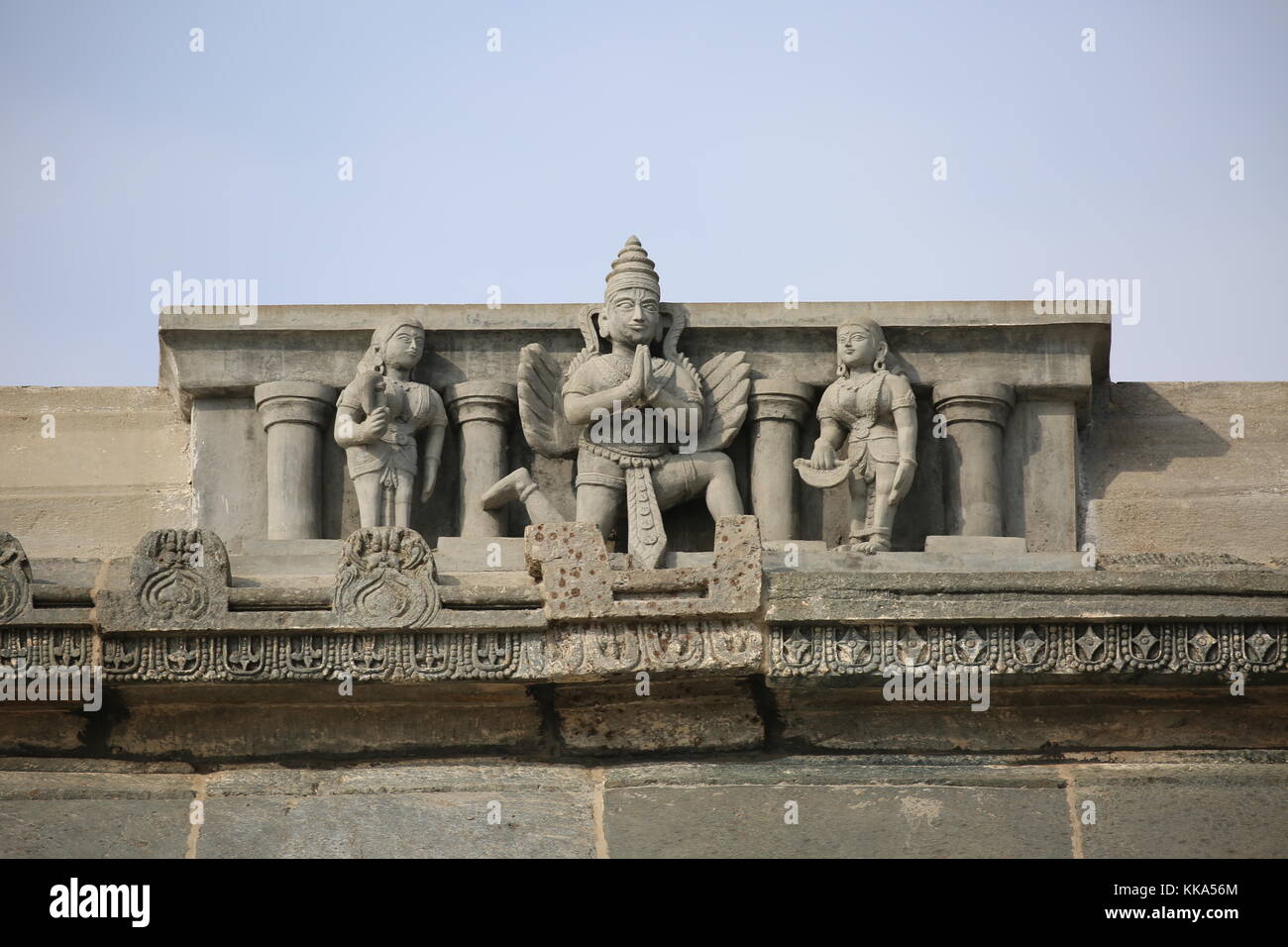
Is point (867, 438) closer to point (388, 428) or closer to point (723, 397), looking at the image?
point (723, 397)

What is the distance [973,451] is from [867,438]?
0.57m

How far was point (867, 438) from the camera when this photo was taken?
442 inches

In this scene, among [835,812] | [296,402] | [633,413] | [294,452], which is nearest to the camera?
[835,812]

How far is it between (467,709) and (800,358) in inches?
104

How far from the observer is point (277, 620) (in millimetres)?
9875

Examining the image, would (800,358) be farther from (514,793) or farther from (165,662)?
(165,662)

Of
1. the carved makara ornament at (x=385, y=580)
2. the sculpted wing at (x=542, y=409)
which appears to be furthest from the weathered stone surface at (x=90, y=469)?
the carved makara ornament at (x=385, y=580)

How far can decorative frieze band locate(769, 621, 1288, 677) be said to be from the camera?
9883 mm

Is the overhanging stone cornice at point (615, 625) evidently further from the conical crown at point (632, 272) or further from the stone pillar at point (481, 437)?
the conical crown at point (632, 272)

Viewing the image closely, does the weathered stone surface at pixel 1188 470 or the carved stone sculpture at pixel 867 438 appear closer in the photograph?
the carved stone sculpture at pixel 867 438

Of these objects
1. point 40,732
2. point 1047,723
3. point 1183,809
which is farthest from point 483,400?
point 1183,809

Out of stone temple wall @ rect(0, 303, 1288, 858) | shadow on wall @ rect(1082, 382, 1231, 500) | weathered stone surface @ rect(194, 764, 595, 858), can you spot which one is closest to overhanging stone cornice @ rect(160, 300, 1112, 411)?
shadow on wall @ rect(1082, 382, 1231, 500)

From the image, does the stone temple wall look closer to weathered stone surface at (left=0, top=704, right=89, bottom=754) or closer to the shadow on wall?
weathered stone surface at (left=0, top=704, right=89, bottom=754)

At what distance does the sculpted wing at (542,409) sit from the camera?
11.4 m
